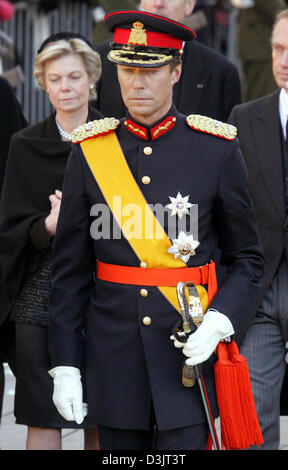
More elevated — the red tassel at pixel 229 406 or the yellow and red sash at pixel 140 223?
the yellow and red sash at pixel 140 223

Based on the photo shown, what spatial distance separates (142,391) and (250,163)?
55.1 inches

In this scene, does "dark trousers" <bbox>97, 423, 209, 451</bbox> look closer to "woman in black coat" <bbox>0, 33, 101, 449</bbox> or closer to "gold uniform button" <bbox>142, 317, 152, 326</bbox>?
"gold uniform button" <bbox>142, 317, 152, 326</bbox>

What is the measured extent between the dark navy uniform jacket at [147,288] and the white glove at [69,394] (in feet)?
0.15

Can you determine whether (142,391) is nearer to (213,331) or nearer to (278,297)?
(213,331)

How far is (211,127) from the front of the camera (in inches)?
145

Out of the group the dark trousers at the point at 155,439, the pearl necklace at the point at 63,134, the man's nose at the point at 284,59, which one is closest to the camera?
the dark trousers at the point at 155,439

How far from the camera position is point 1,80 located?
5.61m

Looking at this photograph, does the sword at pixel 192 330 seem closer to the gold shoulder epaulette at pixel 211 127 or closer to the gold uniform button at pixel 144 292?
the gold uniform button at pixel 144 292

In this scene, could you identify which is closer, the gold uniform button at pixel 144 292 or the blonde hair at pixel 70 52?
the gold uniform button at pixel 144 292

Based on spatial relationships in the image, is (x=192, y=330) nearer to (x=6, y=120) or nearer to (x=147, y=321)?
(x=147, y=321)

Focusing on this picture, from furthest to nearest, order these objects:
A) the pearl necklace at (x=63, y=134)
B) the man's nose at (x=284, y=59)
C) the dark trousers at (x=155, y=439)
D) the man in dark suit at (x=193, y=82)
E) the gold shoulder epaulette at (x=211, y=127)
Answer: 1. the man in dark suit at (x=193, y=82)
2. the pearl necklace at (x=63, y=134)
3. the man's nose at (x=284, y=59)
4. the gold shoulder epaulette at (x=211, y=127)
5. the dark trousers at (x=155, y=439)

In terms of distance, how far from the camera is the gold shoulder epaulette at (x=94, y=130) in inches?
145

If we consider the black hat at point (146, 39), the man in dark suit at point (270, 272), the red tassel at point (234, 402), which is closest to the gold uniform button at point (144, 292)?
the red tassel at point (234, 402)

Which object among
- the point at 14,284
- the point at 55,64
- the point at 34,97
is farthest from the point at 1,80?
the point at 34,97
